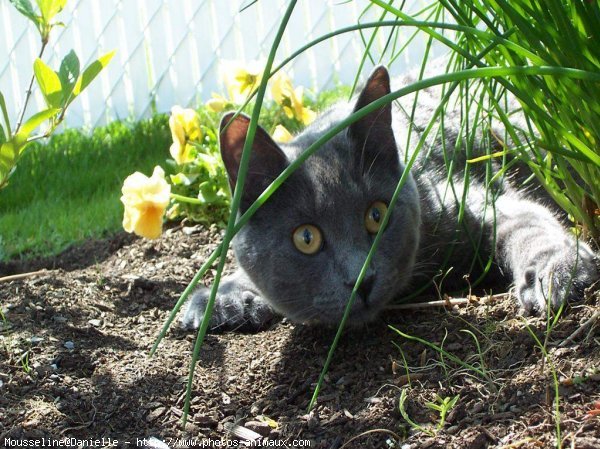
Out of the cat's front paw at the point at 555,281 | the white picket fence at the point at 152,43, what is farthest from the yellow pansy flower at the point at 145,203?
the white picket fence at the point at 152,43

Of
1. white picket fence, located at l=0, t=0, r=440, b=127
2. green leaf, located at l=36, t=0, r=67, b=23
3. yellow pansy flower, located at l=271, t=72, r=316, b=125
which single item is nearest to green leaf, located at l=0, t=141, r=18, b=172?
green leaf, located at l=36, t=0, r=67, b=23

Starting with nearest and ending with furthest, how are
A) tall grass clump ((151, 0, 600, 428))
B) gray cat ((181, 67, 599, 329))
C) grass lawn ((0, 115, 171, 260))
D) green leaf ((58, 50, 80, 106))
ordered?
tall grass clump ((151, 0, 600, 428)), green leaf ((58, 50, 80, 106)), gray cat ((181, 67, 599, 329)), grass lawn ((0, 115, 171, 260))

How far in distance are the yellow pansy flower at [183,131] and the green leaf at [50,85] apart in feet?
4.00

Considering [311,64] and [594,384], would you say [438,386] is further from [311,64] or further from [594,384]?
[311,64]

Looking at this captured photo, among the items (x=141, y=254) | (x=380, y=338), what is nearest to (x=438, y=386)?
(x=380, y=338)

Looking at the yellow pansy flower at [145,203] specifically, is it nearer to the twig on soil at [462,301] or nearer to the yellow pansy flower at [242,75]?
the yellow pansy flower at [242,75]

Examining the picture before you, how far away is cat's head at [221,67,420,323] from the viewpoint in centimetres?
194

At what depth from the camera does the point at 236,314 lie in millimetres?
2271

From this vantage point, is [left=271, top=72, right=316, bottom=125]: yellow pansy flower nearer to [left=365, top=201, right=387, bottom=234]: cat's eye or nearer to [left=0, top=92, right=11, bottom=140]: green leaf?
[left=365, top=201, right=387, bottom=234]: cat's eye

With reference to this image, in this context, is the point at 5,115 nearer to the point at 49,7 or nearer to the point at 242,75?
the point at 49,7

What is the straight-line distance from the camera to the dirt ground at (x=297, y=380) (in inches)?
56.4

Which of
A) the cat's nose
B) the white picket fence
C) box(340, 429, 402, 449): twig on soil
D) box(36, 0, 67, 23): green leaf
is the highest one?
the white picket fence

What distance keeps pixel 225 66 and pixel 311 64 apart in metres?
2.65

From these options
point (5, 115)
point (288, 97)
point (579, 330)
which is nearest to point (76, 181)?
point (288, 97)
